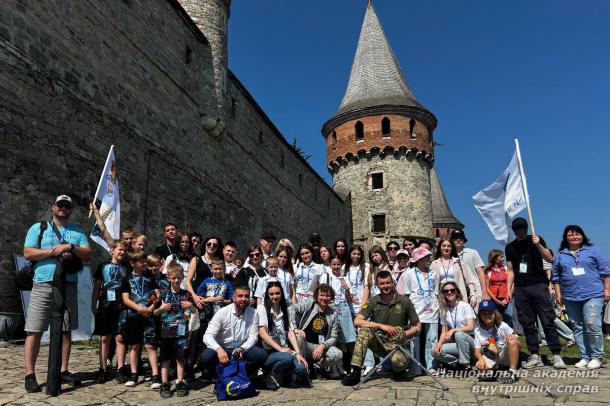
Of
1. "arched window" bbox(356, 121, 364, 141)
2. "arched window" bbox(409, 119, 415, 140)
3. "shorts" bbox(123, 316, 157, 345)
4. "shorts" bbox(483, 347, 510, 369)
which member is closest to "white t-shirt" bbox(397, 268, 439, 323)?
"shorts" bbox(483, 347, 510, 369)

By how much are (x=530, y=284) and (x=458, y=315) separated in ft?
3.57

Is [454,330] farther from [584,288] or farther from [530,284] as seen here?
[584,288]

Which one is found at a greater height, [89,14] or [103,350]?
[89,14]

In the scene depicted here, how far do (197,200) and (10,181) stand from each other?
5.56m

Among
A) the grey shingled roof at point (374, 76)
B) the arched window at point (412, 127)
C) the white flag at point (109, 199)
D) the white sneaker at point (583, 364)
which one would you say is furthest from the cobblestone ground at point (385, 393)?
the grey shingled roof at point (374, 76)

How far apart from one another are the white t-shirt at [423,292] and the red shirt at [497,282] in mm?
912

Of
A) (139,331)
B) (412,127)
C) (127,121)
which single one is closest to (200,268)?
(139,331)

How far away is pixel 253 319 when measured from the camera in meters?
4.60

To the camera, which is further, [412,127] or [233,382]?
[412,127]

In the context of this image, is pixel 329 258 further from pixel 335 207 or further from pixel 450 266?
pixel 335 207

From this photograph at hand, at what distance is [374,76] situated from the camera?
28.2m

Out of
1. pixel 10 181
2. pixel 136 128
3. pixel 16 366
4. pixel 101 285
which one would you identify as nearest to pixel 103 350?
pixel 101 285

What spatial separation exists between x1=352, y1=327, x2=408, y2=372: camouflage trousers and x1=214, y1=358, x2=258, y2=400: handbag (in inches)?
42.7

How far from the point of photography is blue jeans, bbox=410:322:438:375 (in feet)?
16.4
